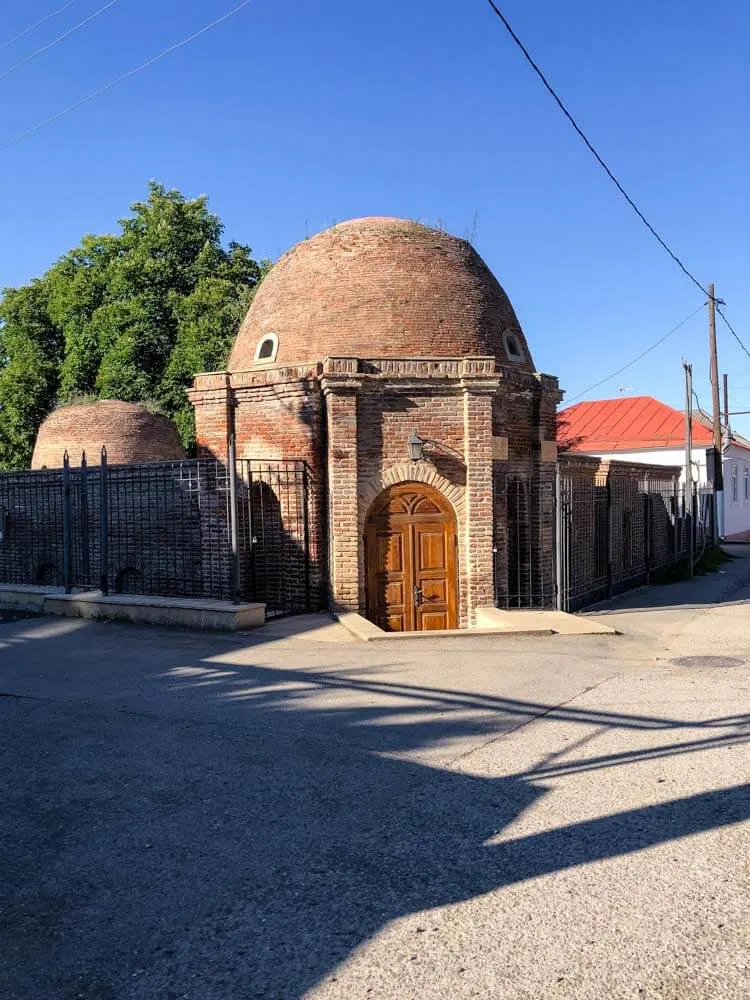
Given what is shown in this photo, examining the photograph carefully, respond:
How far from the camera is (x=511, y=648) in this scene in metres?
10.4

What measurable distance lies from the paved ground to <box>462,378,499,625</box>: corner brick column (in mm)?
4325

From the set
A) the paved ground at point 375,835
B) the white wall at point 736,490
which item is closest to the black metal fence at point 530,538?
the paved ground at point 375,835

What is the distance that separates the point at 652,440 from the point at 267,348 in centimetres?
2438

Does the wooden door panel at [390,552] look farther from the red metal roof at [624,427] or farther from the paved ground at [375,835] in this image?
the red metal roof at [624,427]

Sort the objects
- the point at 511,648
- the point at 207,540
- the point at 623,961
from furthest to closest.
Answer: the point at 207,540 < the point at 511,648 < the point at 623,961

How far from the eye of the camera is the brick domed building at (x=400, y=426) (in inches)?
513

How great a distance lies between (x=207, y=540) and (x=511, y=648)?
607cm

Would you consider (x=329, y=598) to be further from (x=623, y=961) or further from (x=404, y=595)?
(x=623, y=961)

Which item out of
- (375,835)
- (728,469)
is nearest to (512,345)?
(375,835)

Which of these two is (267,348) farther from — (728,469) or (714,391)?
(728,469)

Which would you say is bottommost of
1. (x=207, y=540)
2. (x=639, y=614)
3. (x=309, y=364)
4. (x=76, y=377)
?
(x=639, y=614)

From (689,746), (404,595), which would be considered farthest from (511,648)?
(689,746)

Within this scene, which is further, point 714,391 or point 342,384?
point 714,391

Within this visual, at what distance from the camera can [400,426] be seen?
43.2ft
